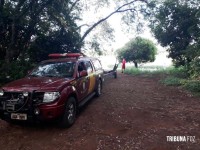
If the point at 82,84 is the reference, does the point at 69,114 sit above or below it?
below

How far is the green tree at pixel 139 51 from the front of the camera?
34.2 meters

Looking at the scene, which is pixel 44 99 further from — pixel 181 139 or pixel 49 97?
pixel 181 139

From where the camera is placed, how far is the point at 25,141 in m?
4.94

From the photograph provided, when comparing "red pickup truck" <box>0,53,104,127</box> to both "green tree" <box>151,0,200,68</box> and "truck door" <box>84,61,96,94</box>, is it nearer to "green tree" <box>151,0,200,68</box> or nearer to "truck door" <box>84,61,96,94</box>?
"truck door" <box>84,61,96,94</box>

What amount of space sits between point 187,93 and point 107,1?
1236 cm

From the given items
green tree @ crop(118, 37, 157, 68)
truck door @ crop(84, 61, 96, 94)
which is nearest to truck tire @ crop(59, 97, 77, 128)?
truck door @ crop(84, 61, 96, 94)

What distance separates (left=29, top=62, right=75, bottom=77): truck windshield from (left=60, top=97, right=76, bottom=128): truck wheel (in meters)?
0.94

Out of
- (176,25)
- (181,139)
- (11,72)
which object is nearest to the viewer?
(181,139)

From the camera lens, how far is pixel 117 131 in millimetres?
5402

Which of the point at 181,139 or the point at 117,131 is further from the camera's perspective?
the point at 117,131

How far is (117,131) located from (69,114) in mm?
1338

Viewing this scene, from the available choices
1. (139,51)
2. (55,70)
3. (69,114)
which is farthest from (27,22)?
(139,51)

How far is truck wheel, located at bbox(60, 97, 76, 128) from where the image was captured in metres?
5.37

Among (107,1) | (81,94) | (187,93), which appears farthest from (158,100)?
(107,1)
